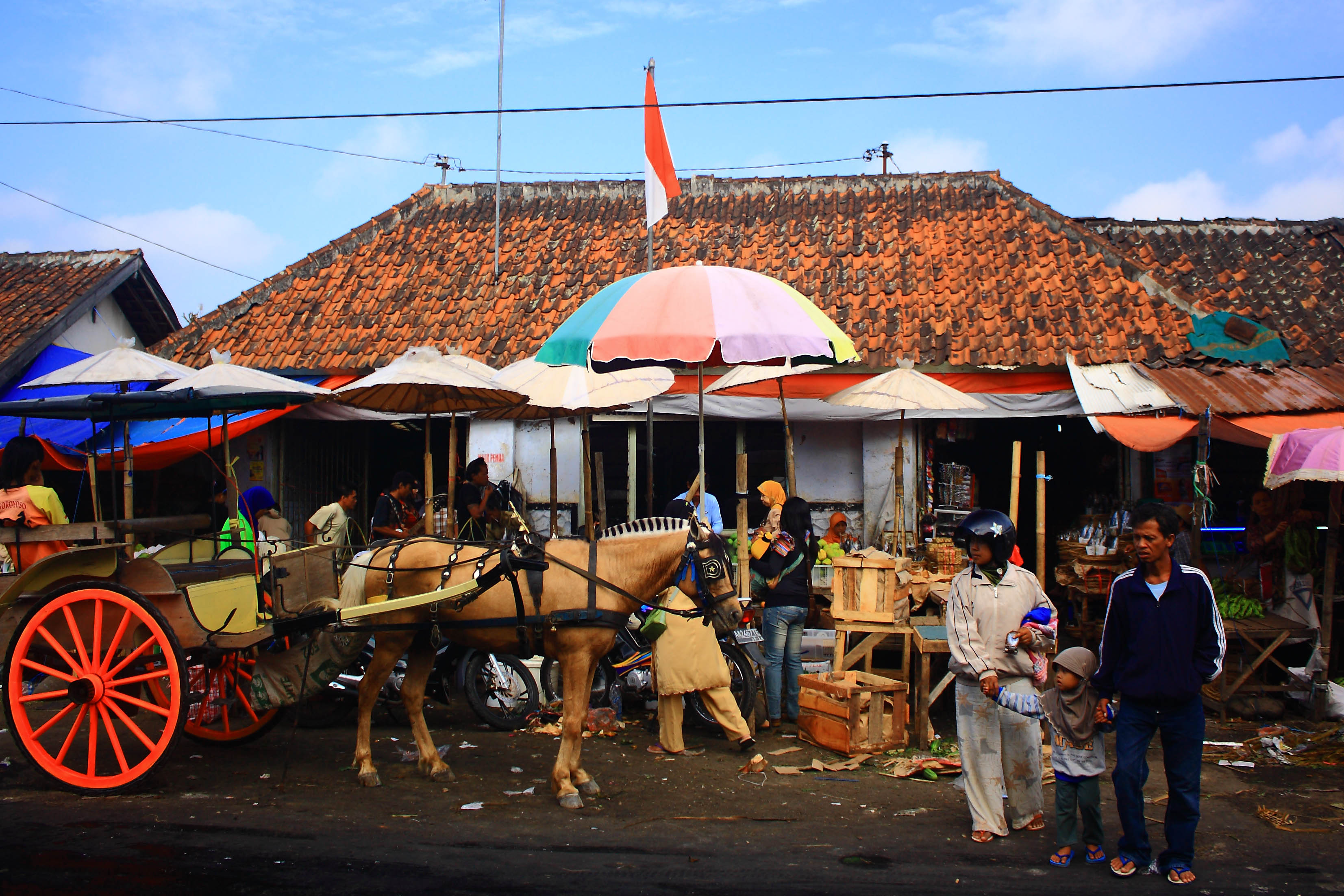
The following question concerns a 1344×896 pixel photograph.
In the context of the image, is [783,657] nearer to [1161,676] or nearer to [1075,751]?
[1075,751]

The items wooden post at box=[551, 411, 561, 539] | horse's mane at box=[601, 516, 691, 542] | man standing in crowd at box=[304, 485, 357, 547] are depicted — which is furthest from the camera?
wooden post at box=[551, 411, 561, 539]

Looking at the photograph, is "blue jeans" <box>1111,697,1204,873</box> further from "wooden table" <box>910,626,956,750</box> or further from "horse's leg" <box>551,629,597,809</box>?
"horse's leg" <box>551,629,597,809</box>

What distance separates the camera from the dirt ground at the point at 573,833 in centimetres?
459

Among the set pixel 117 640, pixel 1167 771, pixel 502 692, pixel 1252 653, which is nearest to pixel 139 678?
pixel 117 640

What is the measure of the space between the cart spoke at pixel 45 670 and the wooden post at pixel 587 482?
4.78 metres

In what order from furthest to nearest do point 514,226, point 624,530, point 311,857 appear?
1. point 514,226
2. point 624,530
3. point 311,857

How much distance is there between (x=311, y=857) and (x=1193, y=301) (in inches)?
439

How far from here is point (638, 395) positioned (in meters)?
9.31

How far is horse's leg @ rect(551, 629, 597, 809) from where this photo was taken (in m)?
5.80

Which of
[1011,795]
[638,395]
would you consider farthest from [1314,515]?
[638,395]

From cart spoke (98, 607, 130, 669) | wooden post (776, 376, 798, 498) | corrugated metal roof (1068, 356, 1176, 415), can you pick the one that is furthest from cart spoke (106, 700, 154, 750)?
corrugated metal roof (1068, 356, 1176, 415)

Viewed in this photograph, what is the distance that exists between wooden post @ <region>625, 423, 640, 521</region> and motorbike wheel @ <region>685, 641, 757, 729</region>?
13.8ft

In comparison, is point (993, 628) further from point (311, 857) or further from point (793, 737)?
point (311, 857)

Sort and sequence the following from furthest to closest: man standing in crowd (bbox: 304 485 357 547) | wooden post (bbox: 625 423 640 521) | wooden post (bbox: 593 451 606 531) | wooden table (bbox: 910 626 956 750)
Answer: wooden post (bbox: 625 423 640 521)
wooden post (bbox: 593 451 606 531)
man standing in crowd (bbox: 304 485 357 547)
wooden table (bbox: 910 626 956 750)
